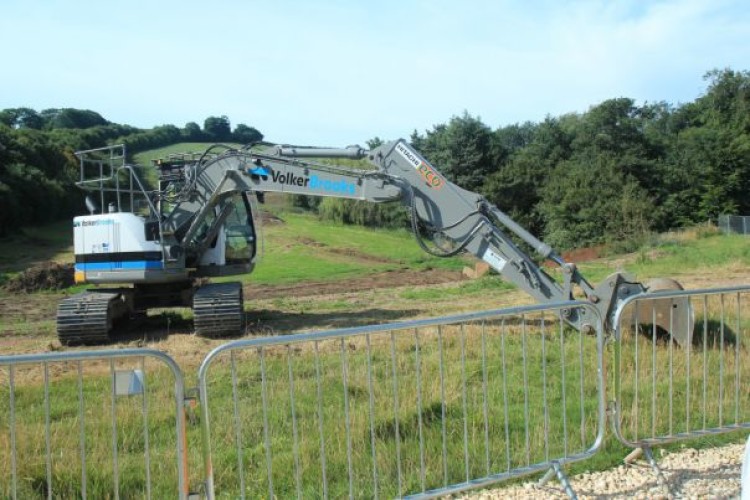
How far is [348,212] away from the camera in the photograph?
50.0m

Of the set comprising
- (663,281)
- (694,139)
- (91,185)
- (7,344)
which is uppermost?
(694,139)

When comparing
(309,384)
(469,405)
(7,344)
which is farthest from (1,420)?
(7,344)

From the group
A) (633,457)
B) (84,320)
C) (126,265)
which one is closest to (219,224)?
(126,265)

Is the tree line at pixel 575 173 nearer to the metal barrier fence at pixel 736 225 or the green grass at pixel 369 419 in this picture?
the metal barrier fence at pixel 736 225

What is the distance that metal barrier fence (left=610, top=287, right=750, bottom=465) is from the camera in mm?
5094

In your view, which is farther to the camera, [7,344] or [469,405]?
[7,344]

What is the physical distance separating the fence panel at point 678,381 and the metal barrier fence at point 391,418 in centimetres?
30

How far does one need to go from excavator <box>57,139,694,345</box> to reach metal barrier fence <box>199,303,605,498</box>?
3.80 m

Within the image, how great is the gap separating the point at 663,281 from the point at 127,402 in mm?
7819

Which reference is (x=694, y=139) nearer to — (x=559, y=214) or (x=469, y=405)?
(x=559, y=214)

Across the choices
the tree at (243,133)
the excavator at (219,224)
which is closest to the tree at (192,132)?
the tree at (243,133)

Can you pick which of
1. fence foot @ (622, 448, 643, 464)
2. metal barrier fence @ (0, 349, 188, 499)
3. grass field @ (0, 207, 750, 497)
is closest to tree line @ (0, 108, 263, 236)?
grass field @ (0, 207, 750, 497)

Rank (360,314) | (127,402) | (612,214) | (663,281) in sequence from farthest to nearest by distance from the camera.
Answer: (612,214) < (360,314) < (663,281) < (127,402)

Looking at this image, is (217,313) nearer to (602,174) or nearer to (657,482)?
(657,482)
